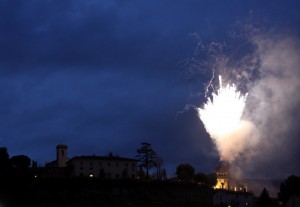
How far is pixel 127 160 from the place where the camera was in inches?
4685

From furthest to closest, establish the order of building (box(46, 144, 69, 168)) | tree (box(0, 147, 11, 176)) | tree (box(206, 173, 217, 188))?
tree (box(206, 173, 217, 188)) → building (box(46, 144, 69, 168)) → tree (box(0, 147, 11, 176))

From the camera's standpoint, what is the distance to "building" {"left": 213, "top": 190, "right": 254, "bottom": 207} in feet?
338

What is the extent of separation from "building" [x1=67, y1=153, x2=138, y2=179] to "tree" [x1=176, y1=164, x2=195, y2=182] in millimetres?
10162

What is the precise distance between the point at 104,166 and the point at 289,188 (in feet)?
125

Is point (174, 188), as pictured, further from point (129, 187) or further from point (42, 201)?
point (42, 201)

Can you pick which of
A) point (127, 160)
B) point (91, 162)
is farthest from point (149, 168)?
point (91, 162)

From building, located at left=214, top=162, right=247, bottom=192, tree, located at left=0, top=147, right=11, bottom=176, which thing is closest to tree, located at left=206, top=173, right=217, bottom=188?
building, located at left=214, top=162, right=247, bottom=192

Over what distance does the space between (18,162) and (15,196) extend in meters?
31.1

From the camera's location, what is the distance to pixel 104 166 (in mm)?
117438

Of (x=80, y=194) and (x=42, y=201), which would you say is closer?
(x=42, y=201)

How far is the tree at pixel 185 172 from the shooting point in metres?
122

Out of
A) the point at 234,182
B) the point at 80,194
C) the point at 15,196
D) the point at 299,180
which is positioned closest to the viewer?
the point at 15,196

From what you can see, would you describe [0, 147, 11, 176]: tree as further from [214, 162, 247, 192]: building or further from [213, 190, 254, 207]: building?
[214, 162, 247, 192]: building

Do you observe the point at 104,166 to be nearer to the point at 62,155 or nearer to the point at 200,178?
the point at 62,155
